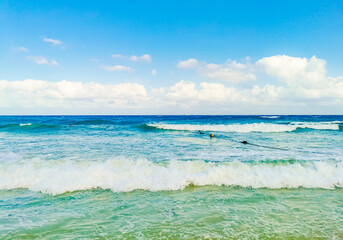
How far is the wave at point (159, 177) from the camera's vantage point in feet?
23.2

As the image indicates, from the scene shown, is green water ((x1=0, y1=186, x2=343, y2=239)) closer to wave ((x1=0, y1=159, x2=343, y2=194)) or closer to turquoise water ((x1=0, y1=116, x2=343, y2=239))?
turquoise water ((x1=0, y1=116, x2=343, y2=239))

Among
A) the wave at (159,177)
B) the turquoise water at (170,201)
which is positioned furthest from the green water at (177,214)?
the wave at (159,177)

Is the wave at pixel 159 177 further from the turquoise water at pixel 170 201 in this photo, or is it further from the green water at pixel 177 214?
the green water at pixel 177 214

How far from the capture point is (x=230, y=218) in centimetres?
496

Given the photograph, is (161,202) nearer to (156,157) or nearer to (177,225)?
(177,225)

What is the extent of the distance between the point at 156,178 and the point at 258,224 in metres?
3.70

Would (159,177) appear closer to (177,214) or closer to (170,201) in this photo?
(170,201)

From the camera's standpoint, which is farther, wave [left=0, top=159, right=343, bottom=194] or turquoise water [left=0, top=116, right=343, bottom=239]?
wave [left=0, top=159, right=343, bottom=194]

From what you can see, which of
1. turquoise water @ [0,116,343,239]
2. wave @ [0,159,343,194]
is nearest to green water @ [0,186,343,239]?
turquoise water @ [0,116,343,239]

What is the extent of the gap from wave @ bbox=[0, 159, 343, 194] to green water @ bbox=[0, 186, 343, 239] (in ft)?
1.23

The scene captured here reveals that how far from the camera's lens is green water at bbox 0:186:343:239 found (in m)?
4.39

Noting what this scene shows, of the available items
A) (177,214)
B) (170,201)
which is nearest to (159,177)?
(170,201)

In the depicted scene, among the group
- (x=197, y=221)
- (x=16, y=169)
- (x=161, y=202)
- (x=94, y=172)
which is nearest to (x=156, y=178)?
(x=161, y=202)

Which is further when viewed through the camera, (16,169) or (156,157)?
(156,157)
